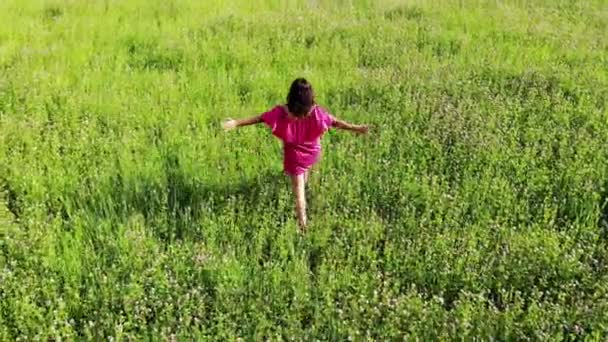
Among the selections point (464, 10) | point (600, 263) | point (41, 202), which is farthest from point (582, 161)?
point (464, 10)

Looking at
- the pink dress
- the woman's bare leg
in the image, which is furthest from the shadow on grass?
the pink dress

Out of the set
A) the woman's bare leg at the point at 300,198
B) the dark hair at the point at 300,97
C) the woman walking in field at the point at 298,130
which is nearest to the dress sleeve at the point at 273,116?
the woman walking in field at the point at 298,130

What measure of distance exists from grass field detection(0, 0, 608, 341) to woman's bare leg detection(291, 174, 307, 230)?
71mm

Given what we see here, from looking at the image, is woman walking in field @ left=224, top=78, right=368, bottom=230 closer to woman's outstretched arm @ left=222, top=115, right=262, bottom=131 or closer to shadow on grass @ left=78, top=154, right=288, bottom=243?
woman's outstretched arm @ left=222, top=115, right=262, bottom=131

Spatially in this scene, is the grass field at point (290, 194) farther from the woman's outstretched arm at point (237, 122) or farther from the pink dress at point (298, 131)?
the woman's outstretched arm at point (237, 122)

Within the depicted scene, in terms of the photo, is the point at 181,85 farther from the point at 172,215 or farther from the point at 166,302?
the point at 166,302

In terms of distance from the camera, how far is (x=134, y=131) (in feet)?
19.8

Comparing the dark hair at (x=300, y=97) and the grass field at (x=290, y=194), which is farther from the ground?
the dark hair at (x=300, y=97)

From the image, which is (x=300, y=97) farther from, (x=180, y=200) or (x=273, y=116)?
(x=180, y=200)

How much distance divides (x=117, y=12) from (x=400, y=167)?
21.9ft

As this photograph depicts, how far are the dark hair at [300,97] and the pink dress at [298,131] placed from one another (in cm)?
13

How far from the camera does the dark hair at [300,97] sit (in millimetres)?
4617

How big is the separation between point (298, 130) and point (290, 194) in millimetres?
566

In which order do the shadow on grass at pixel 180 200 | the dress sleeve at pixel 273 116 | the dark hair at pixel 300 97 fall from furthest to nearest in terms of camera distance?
the dress sleeve at pixel 273 116
the shadow on grass at pixel 180 200
the dark hair at pixel 300 97
